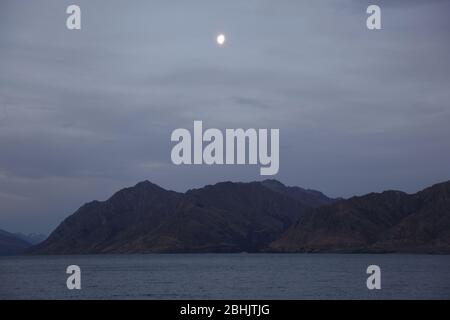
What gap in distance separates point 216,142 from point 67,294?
330 feet

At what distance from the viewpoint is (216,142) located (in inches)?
1018

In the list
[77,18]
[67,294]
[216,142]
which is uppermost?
[77,18]
